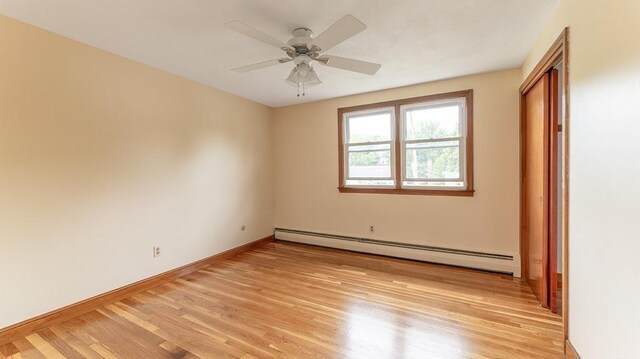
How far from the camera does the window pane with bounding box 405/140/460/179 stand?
358 centimetres

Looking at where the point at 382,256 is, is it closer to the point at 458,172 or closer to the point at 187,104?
the point at 458,172

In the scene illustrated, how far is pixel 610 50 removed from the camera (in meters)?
1.32

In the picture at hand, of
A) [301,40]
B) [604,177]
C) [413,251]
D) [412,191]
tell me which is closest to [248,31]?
[301,40]

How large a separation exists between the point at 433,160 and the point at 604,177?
2.32 metres

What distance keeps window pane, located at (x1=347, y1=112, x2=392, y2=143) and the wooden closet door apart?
1671 mm

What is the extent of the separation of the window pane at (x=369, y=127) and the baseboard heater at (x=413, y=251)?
1.57 m

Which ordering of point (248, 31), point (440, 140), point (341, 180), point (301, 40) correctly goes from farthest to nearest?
point (341, 180) < point (440, 140) < point (301, 40) < point (248, 31)

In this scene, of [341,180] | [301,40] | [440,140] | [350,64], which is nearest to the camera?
[301,40]

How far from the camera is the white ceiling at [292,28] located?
195 centimetres

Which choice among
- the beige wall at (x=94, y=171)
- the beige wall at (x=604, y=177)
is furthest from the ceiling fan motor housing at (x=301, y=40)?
the beige wall at (x=94, y=171)

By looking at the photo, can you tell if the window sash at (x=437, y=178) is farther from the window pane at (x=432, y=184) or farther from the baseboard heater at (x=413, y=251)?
the baseboard heater at (x=413, y=251)

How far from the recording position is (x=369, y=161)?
4.21 meters

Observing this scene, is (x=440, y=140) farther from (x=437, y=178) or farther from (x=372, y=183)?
(x=372, y=183)

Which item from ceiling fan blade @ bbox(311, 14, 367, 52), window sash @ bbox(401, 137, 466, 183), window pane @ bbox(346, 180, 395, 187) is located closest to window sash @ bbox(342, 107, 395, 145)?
window sash @ bbox(401, 137, 466, 183)
